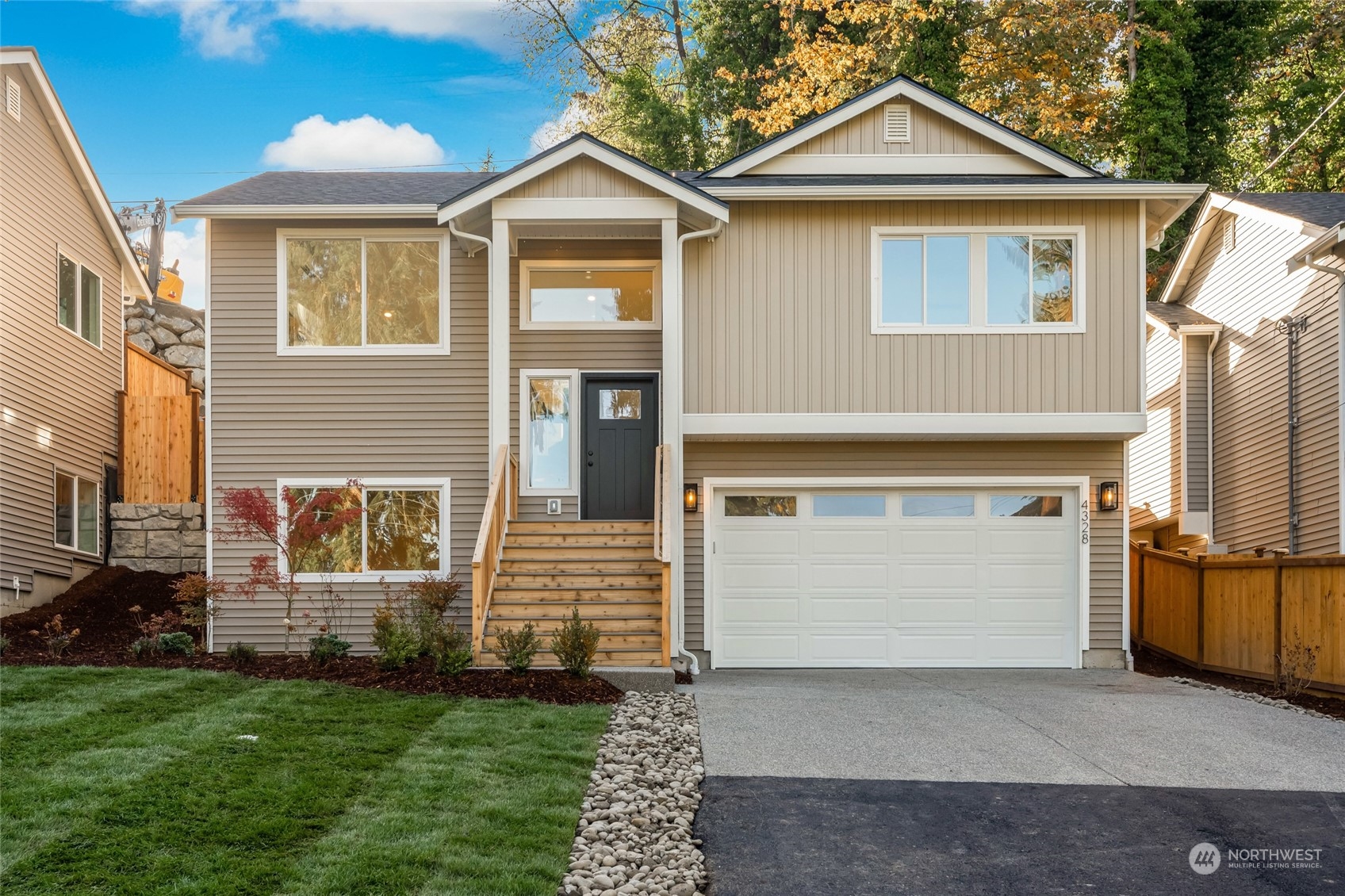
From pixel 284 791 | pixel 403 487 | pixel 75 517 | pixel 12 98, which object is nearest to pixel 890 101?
pixel 403 487

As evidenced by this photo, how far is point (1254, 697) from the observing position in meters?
9.88

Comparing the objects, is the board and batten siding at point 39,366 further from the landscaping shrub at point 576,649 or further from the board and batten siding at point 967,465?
the board and batten siding at point 967,465

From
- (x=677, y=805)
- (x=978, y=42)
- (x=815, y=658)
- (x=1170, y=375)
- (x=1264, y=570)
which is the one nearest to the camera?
(x=677, y=805)

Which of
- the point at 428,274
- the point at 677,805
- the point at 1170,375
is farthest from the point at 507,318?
the point at 1170,375

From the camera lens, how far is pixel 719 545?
11.9 meters

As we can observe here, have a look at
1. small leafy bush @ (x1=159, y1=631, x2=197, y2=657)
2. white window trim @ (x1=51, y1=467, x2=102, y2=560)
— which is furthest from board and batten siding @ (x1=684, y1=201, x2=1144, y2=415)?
white window trim @ (x1=51, y1=467, x2=102, y2=560)

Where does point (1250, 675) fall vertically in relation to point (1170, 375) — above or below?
below

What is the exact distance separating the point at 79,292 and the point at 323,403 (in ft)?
17.2

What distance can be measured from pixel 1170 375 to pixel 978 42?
9.89m

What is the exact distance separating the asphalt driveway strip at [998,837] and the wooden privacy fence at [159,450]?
11886 mm

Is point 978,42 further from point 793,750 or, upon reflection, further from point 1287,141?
point 793,750

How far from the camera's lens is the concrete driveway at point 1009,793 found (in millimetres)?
4957

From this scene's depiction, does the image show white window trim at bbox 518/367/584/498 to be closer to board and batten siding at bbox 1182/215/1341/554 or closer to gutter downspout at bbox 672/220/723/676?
gutter downspout at bbox 672/220/723/676

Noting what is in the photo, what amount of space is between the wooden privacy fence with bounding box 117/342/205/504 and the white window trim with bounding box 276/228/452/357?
425cm
